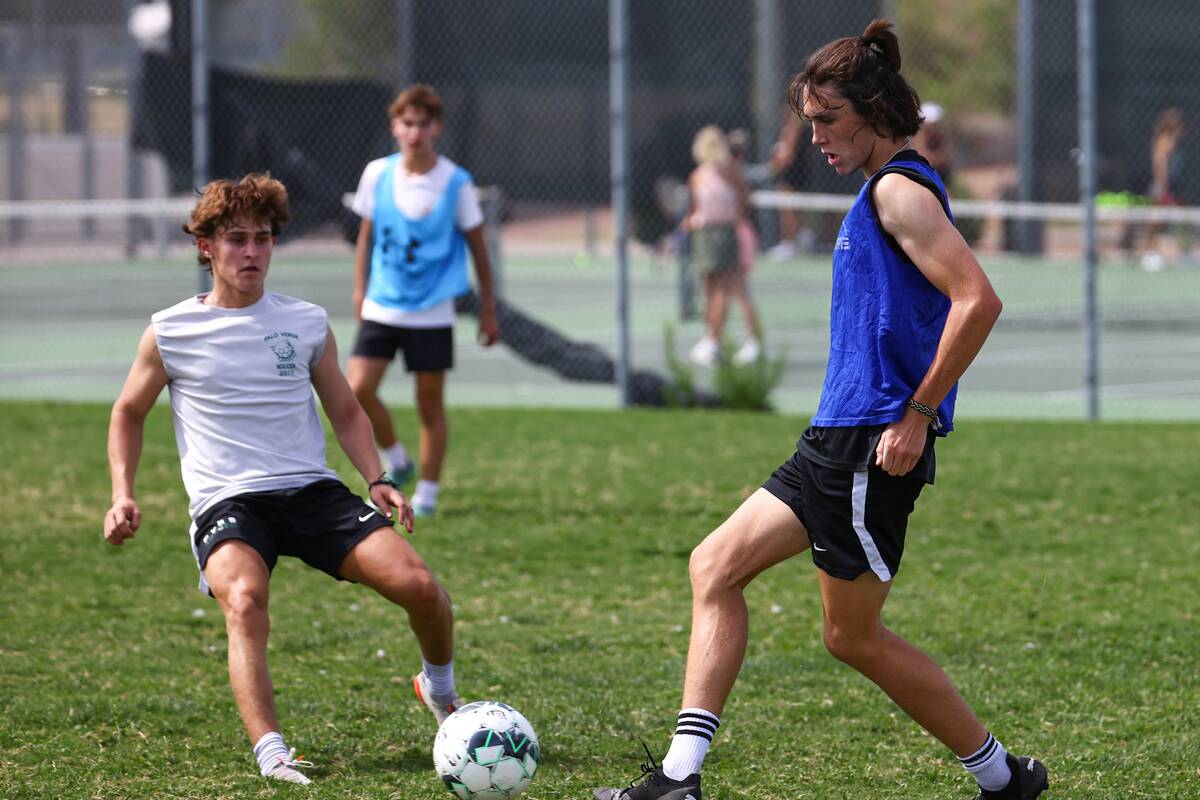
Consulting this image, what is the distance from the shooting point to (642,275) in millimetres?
23969

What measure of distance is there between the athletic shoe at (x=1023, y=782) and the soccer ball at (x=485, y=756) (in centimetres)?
114

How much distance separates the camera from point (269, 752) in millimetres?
4574

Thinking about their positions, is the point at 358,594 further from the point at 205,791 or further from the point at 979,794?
the point at 979,794

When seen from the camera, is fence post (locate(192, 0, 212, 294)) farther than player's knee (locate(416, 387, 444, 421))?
Yes

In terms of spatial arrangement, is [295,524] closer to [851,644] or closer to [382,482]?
[382,482]

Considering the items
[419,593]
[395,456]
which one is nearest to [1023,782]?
[419,593]

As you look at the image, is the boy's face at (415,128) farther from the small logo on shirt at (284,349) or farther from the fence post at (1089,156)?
the fence post at (1089,156)

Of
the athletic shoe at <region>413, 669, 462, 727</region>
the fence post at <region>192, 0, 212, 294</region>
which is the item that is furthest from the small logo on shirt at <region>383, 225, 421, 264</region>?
the athletic shoe at <region>413, 669, 462, 727</region>

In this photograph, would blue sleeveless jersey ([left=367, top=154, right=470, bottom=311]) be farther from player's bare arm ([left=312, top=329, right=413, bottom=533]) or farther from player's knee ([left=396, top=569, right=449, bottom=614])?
player's knee ([left=396, top=569, right=449, bottom=614])

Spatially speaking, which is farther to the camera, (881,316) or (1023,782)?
(1023,782)

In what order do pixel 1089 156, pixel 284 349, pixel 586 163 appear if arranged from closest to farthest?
pixel 284 349 < pixel 1089 156 < pixel 586 163

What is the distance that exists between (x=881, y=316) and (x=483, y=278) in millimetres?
4603

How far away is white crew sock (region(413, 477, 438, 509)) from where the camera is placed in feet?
27.6

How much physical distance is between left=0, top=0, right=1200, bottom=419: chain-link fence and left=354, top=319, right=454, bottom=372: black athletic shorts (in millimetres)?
3704
